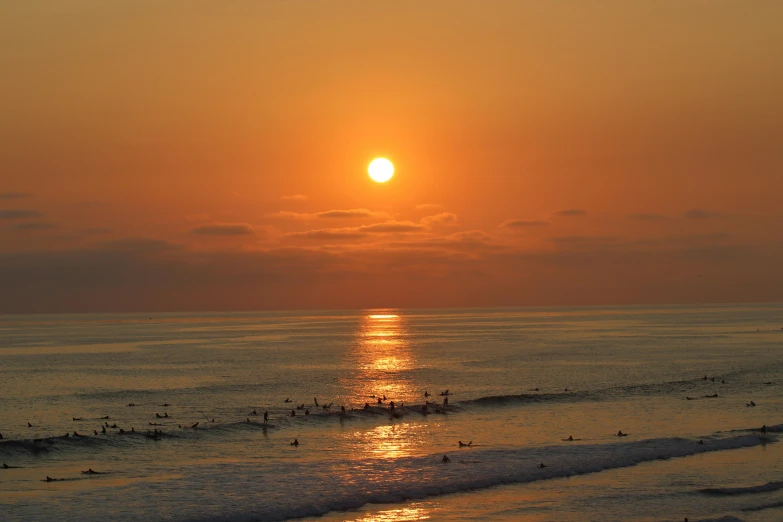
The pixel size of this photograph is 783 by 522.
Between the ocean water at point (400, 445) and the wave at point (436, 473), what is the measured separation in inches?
4.7

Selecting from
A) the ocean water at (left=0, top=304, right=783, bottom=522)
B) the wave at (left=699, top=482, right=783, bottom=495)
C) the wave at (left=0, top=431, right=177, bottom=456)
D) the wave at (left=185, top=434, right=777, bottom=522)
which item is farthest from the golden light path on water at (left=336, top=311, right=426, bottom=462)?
the wave at (left=699, top=482, right=783, bottom=495)

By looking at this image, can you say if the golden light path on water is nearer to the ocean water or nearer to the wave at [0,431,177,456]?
the ocean water

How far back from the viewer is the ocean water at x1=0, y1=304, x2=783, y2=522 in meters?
32.0

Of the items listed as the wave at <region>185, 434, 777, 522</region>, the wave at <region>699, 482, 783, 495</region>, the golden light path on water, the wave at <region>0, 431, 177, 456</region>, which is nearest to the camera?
the wave at <region>185, 434, 777, 522</region>

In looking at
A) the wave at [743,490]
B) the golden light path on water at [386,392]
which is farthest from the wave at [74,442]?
the wave at [743,490]

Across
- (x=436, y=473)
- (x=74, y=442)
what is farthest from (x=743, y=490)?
(x=74, y=442)

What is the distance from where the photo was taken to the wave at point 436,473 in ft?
106

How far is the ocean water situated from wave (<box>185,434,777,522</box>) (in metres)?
0.12

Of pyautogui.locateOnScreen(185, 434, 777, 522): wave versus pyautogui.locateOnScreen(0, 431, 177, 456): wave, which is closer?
pyautogui.locateOnScreen(185, 434, 777, 522): wave

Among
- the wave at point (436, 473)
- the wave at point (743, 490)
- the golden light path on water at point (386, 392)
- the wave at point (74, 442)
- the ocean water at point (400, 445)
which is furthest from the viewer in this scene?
the golden light path on water at point (386, 392)

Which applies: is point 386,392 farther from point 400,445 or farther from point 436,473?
point 436,473

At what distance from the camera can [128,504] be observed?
32.2 meters

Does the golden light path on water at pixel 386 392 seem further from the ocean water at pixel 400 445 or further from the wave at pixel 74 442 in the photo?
the wave at pixel 74 442

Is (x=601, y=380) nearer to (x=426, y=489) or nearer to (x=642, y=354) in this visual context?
(x=642, y=354)
